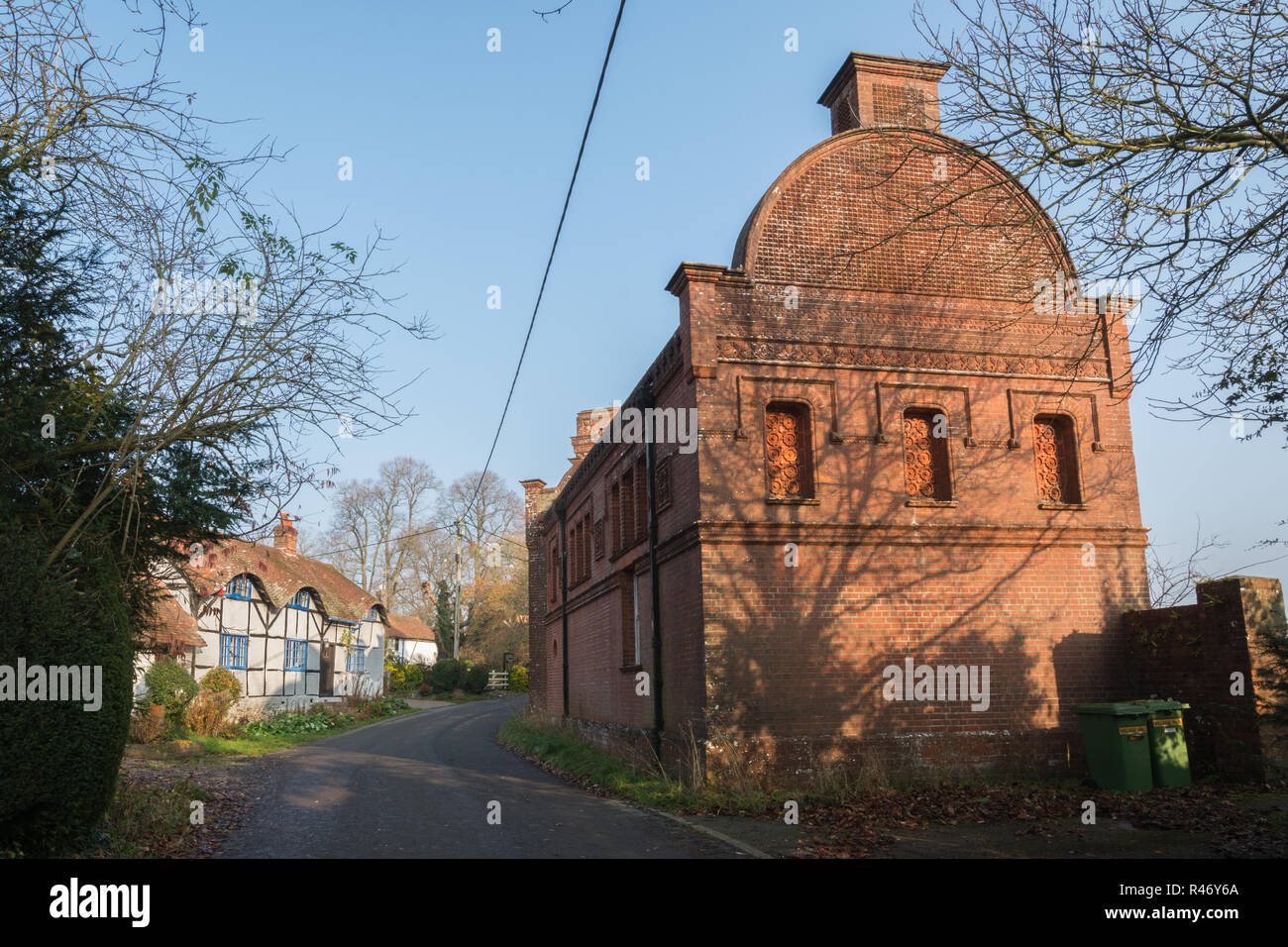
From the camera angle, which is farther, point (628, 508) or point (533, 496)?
point (533, 496)

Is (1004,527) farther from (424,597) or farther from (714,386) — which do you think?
(424,597)

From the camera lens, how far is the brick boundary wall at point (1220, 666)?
11.9m

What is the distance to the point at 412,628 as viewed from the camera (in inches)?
2552

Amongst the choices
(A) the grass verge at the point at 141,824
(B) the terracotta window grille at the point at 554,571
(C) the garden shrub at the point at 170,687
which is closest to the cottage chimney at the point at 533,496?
(B) the terracotta window grille at the point at 554,571

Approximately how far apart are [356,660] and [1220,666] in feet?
123

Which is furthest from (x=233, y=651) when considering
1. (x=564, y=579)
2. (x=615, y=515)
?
(x=615, y=515)

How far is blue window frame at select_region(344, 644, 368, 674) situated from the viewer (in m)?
41.2

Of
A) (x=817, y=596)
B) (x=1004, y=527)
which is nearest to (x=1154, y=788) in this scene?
(x=1004, y=527)

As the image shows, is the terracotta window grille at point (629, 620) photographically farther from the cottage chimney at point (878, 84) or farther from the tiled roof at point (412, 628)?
the tiled roof at point (412, 628)

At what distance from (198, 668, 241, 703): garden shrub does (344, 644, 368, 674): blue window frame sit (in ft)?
48.2

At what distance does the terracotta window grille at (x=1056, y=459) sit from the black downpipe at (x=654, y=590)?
597cm

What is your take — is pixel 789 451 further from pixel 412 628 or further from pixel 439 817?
pixel 412 628

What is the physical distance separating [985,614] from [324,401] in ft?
31.6

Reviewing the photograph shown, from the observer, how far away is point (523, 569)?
58500mm
